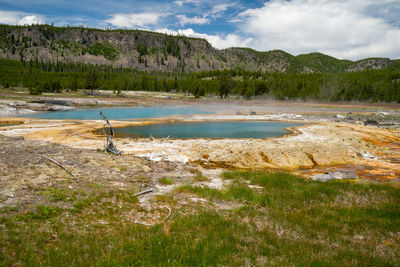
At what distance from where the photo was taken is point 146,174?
13.0 meters

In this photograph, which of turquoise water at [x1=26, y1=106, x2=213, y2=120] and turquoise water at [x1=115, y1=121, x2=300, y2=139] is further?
turquoise water at [x1=26, y1=106, x2=213, y2=120]

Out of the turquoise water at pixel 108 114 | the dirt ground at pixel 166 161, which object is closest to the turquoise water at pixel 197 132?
the dirt ground at pixel 166 161

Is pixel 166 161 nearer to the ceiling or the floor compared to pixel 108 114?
nearer to the floor

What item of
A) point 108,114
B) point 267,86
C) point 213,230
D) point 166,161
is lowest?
point 166,161

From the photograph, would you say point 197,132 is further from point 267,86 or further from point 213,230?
point 267,86

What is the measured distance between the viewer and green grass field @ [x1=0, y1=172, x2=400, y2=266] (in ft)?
17.5

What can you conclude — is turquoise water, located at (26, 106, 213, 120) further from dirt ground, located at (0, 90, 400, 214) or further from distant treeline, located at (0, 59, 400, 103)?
distant treeline, located at (0, 59, 400, 103)

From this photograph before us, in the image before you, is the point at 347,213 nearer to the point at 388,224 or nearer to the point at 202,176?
the point at 388,224

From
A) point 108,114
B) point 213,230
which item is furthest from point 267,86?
point 213,230

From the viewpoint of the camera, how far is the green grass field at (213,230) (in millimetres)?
5320

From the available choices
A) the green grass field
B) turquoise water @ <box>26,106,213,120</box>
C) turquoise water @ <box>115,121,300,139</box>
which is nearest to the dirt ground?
the green grass field

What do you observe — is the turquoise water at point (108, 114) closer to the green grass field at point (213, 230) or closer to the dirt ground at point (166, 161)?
the dirt ground at point (166, 161)

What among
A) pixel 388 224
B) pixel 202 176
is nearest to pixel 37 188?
pixel 202 176

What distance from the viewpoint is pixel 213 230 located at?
22.6ft
